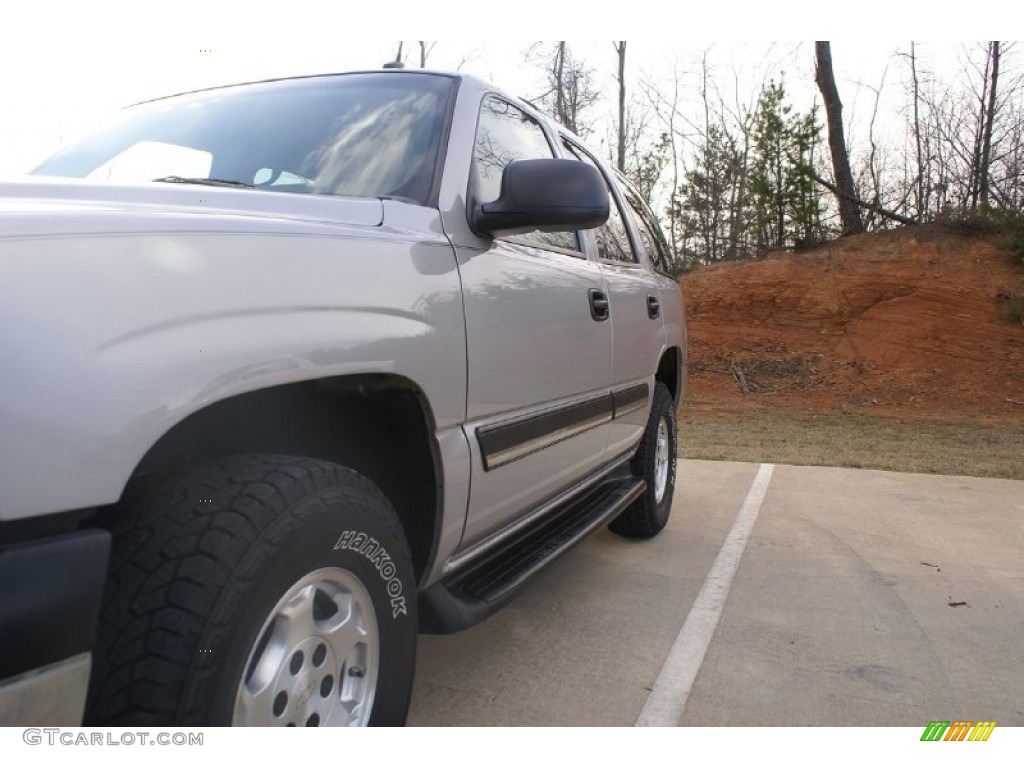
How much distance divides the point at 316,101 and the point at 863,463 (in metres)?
6.15

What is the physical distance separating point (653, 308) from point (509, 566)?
1921 millimetres

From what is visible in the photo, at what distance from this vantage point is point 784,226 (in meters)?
18.3

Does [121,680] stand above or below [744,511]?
above

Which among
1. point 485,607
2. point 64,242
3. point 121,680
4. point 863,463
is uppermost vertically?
point 64,242

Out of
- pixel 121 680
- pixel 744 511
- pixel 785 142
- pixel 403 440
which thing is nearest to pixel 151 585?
pixel 121 680

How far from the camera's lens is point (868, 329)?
16.0 m

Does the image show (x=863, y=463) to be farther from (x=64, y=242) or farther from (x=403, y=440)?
(x=64, y=242)

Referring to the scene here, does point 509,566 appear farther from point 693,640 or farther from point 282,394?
point 282,394

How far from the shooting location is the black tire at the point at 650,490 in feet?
14.3

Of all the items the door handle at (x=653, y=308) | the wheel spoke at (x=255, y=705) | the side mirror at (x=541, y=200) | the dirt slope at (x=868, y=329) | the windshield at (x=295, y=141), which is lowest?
the dirt slope at (x=868, y=329)

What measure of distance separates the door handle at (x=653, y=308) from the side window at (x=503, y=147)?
34.6 inches
